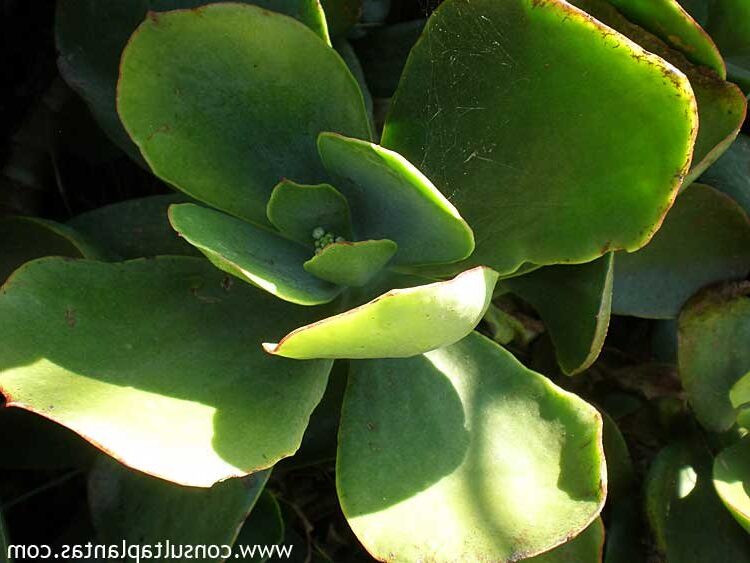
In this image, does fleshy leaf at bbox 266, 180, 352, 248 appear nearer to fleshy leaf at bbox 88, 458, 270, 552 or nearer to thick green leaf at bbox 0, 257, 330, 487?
thick green leaf at bbox 0, 257, 330, 487

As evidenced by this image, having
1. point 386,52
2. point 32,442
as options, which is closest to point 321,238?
point 386,52

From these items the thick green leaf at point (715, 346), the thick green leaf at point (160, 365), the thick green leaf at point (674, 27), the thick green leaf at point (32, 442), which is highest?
the thick green leaf at point (674, 27)

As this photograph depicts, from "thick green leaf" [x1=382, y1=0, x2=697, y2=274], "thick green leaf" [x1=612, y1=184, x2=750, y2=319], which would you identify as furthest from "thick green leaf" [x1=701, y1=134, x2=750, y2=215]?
"thick green leaf" [x1=382, y1=0, x2=697, y2=274]

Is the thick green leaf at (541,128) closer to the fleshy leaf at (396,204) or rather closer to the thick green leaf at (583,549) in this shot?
the fleshy leaf at (396,204)

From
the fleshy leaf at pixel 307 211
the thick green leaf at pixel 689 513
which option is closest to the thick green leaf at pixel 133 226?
the fleshy leaf at pixel 307 211

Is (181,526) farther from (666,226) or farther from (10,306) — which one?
(666,226)

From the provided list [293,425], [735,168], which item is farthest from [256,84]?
[735,168]
